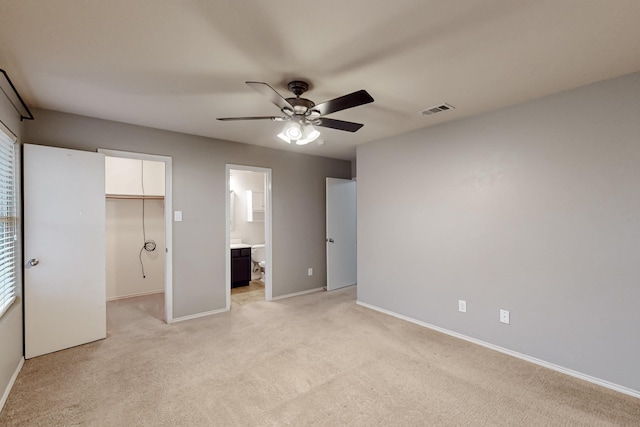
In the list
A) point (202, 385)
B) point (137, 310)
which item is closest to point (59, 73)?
point (202, 385)

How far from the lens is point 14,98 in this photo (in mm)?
2486

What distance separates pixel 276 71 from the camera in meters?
2.16

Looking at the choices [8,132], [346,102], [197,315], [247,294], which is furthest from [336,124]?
[247,294]

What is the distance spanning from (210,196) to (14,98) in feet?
6.61

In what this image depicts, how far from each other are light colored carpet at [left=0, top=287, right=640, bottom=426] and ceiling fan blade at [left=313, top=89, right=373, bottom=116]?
2102 mm

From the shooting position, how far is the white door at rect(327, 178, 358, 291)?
204 inches

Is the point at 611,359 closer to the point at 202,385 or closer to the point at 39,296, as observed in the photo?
the point at 202,385

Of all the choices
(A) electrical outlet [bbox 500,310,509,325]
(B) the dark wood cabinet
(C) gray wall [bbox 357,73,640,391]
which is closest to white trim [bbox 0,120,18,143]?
(B) the dark wood cabinet

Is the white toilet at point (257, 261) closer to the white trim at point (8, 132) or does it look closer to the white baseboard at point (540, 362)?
Answer: the white baseboard at point (540, 362)

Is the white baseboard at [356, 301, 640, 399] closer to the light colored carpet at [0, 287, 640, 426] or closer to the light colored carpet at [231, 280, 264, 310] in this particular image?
the light colored carpet at [0, 287, 640, 426]

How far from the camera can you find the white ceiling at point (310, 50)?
155 centimetres

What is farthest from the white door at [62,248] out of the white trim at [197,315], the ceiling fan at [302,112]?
the ceiling fan at [302,112]

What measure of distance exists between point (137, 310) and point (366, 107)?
4.12m

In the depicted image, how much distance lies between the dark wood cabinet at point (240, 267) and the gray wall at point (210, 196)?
42.5 inches
